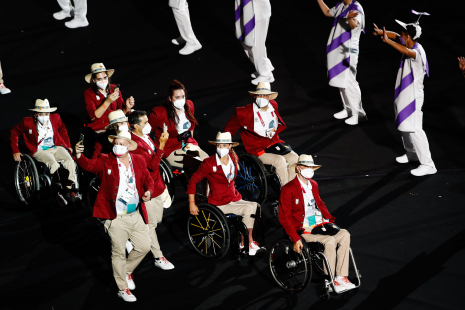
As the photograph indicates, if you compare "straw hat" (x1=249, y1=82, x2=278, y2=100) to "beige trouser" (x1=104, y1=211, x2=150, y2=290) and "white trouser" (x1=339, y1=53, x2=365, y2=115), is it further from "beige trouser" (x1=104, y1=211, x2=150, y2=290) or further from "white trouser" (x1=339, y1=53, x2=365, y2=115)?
"beige trouser" (x1=104, y1=211, x2=150, y2=290)

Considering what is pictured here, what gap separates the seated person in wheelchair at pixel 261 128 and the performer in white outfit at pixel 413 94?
1230 millimetres

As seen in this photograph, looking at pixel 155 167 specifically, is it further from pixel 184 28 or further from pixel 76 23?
pixel 76 23

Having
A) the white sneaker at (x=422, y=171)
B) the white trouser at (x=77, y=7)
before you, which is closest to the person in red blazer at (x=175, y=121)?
the white sneaker at (x=422, y=171)

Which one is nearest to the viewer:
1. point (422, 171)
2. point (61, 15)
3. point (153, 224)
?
point (153, 224)

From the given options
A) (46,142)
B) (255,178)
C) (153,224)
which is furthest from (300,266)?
(46,142)

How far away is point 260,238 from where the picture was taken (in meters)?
4.90

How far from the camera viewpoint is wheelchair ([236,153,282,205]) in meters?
5.02

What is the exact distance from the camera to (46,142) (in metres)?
5.31

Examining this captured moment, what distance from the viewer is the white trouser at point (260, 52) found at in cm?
711

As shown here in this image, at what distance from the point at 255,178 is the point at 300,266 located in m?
0.99

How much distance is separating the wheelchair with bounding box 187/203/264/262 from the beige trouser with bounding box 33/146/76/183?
1259 millimetres

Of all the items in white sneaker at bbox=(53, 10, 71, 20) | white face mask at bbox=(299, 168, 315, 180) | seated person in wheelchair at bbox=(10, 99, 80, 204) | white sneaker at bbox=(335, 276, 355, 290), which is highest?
white face mask at bbox=(299, 168, 315, 180)

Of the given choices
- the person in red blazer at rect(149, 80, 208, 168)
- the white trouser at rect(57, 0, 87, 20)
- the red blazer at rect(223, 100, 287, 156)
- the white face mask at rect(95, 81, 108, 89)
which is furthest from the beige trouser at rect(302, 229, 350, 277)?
the white trouser at rect(57, 0, 87, 20)

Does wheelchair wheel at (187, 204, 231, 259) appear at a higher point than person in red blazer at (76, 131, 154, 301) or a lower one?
lower
